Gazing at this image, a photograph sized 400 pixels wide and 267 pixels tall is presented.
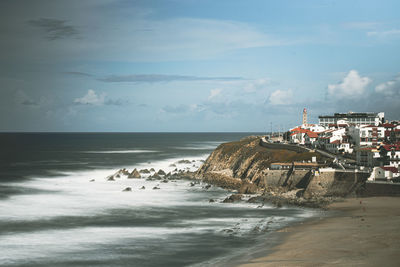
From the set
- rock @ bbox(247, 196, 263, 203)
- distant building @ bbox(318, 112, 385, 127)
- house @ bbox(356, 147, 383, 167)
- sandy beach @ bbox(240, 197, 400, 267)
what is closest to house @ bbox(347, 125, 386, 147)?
house @ bbox(356, 147, 383, 167)

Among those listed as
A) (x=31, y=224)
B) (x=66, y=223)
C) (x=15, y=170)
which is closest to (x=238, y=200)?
(x=66, y=223)

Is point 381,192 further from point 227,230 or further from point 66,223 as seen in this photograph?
point 66,223

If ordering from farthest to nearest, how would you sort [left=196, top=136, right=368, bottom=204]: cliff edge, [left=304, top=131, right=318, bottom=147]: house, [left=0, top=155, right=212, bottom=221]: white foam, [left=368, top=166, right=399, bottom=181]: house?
[left=304, top=131, right=318, bottom=147]: house
[left=196, top=136, right=368, bottom=204]: cliff edge
[left=368, top=166, right=399, bottom=181]: house
[left=0, top=155, right=212, bottom=221]: white foam

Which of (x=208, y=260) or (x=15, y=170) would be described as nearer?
(x=208, y=260)

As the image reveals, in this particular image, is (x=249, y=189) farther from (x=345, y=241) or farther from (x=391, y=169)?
(x=345, y=241)

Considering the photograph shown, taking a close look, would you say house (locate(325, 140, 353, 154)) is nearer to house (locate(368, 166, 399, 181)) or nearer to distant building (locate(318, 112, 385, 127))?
house (locate(368, 166, 399, 181))
